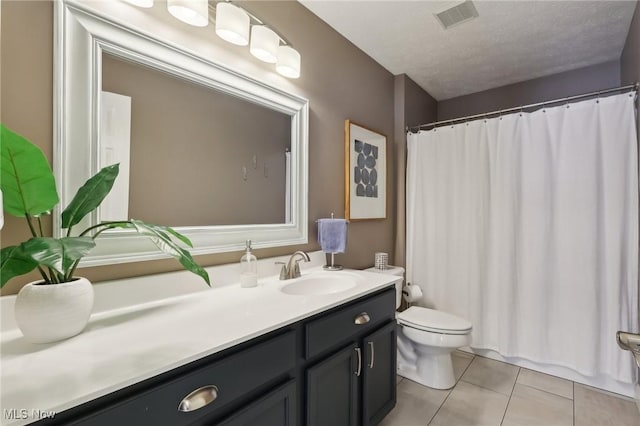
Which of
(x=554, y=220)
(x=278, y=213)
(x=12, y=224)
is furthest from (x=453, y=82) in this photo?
(x=12, y=224)

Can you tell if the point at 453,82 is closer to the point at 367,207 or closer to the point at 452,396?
the point at 367,207

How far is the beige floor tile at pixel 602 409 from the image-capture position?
158 cm

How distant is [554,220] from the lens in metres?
2.03

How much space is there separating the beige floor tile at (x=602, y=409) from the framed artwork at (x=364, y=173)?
1.71m

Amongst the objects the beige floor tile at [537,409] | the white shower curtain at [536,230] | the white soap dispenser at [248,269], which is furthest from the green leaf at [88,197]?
the white shower curtain at [536,230]

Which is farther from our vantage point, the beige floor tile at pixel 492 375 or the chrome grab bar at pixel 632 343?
the beige floor tile at pixel 492 375

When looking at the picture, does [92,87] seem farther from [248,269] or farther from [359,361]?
[359,361]

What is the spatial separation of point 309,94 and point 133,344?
61.8 inches

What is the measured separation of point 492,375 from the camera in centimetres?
205

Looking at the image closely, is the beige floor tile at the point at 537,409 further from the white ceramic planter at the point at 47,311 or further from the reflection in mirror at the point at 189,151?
the white ceramic planter at the point at 47,311

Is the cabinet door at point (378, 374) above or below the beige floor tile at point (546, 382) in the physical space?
above

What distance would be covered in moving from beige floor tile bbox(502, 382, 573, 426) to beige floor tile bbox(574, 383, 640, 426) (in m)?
0.05

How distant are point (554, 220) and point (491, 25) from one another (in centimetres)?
142

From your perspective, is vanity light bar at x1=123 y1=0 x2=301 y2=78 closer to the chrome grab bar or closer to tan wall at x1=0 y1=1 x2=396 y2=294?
tan wall at x1=0 y1=1 x2=396 y2=294
